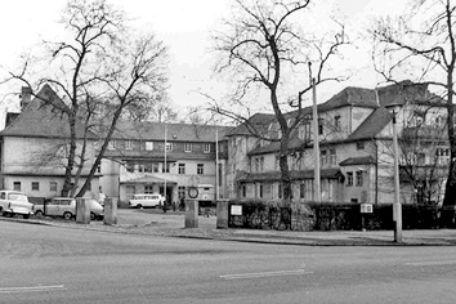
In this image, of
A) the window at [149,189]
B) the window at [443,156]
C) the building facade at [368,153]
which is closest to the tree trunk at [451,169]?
the building facade at [368,153]

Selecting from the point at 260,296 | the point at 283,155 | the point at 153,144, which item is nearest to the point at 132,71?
the point at 283,155

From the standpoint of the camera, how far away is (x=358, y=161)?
67000mm

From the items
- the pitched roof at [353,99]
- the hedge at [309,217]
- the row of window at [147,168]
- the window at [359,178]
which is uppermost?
the pitched roof at [353,99]

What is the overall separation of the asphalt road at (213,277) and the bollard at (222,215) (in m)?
12.1

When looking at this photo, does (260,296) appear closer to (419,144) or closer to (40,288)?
(40,288)

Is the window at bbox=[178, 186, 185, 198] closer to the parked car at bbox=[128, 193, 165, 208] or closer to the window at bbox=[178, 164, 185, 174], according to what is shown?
the window at bbox=[178, 164, 185, 174]

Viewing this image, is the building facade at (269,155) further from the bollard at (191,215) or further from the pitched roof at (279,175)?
the bollard at (191,215)

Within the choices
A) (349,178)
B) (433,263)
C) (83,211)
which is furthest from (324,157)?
(433,263)

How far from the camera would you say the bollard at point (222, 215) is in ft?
104

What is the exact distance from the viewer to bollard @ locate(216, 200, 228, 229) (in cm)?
3184

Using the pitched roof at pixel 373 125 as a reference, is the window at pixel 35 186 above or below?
below

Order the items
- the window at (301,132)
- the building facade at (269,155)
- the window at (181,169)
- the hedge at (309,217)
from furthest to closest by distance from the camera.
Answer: the window at (181,169)
the window at (301,132)
the building facade at (269,155)
the hedge at (309,217)

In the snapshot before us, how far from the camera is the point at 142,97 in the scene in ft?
167

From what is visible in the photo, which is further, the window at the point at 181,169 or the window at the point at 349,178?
the window at the point at 181,169
